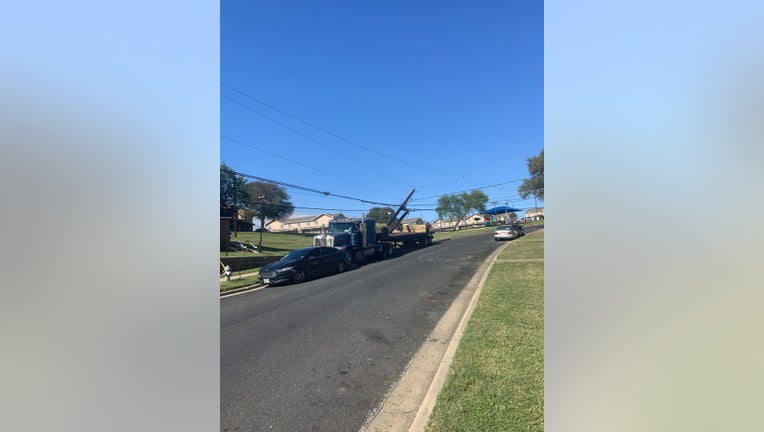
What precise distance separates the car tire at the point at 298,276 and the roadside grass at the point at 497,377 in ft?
26.1

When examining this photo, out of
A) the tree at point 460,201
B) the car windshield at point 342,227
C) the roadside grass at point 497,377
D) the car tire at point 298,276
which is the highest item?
the tree at point 460,201

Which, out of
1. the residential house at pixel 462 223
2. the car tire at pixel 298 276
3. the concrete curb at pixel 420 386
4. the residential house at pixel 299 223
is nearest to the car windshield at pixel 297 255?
the car tire at pixel 298 276

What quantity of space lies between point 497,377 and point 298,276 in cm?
1008

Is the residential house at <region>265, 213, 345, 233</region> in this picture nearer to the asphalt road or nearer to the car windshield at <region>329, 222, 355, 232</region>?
the car windshield at <region>329, 222, 355, 232</region>

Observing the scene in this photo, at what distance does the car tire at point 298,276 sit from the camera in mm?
12459

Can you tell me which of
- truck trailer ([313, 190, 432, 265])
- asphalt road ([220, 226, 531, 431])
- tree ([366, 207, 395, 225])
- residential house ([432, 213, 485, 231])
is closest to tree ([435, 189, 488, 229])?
residential house ([432, 213, 485, 231])

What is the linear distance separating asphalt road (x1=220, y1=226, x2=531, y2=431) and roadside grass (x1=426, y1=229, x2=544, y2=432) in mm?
812

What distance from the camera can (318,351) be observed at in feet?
16.4

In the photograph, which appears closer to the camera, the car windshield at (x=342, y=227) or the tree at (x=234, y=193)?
the tree at (x=234, y=193)

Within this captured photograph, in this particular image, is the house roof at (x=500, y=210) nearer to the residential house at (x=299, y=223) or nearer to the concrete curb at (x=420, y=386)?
the residential house at (x=299, y=223)
